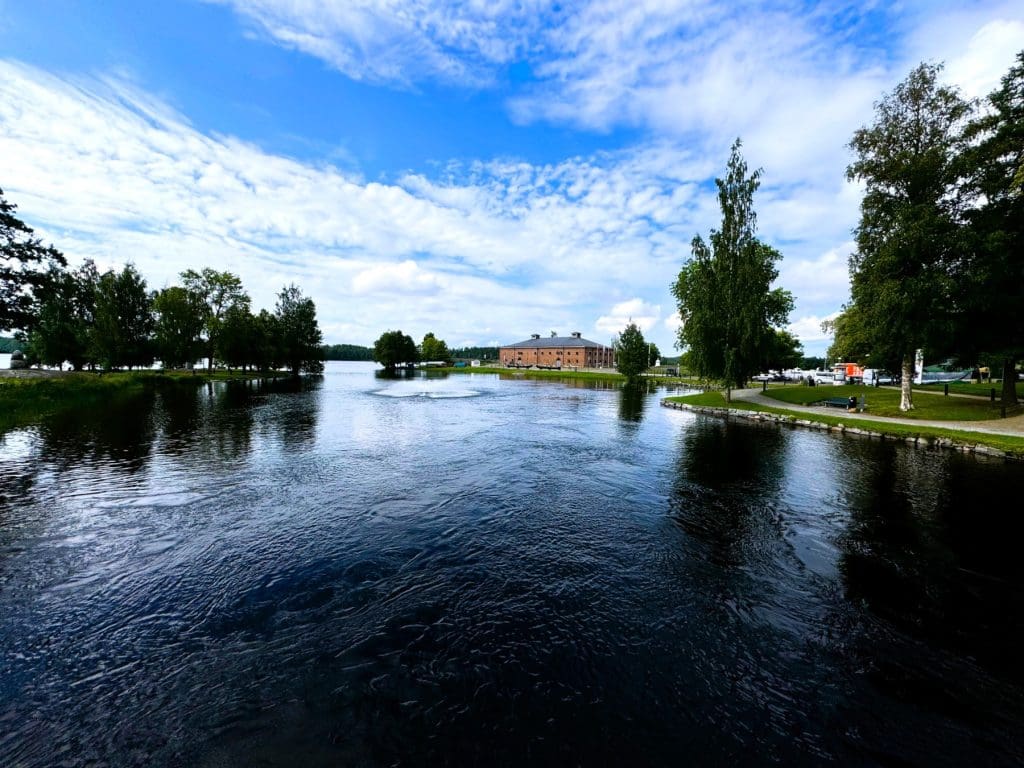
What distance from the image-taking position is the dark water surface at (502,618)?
4.73m

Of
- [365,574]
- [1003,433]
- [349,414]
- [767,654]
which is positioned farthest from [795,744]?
[349,414]

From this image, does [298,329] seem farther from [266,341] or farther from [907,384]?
[907,384]

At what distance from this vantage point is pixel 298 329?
8862cm

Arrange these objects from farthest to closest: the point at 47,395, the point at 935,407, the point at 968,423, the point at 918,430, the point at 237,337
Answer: the point at 237,337
the point at 47,395
the point at 935,407
the point at 968,423
the point at 918,430

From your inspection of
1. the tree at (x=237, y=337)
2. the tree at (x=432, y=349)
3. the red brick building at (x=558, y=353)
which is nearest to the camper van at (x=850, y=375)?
the red brick building at (x=558, y=353)

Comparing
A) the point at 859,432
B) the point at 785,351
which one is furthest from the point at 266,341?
the point at 785,351

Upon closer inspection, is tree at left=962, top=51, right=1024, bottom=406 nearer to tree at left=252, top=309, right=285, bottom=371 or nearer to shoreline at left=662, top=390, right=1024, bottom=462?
shoreline at left=662, top=390, right=1024, bottom=462

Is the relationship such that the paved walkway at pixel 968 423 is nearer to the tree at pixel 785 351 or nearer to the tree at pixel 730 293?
the tree at pixel 730 293

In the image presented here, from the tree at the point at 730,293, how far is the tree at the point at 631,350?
113ft

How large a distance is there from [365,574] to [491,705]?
4.13 meters

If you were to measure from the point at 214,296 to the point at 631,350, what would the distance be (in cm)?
7831

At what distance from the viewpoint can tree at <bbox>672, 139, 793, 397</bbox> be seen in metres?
34.9

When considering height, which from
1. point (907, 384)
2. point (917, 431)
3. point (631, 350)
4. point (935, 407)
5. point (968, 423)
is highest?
point (631, 350)

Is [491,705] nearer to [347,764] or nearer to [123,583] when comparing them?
[347,764]
